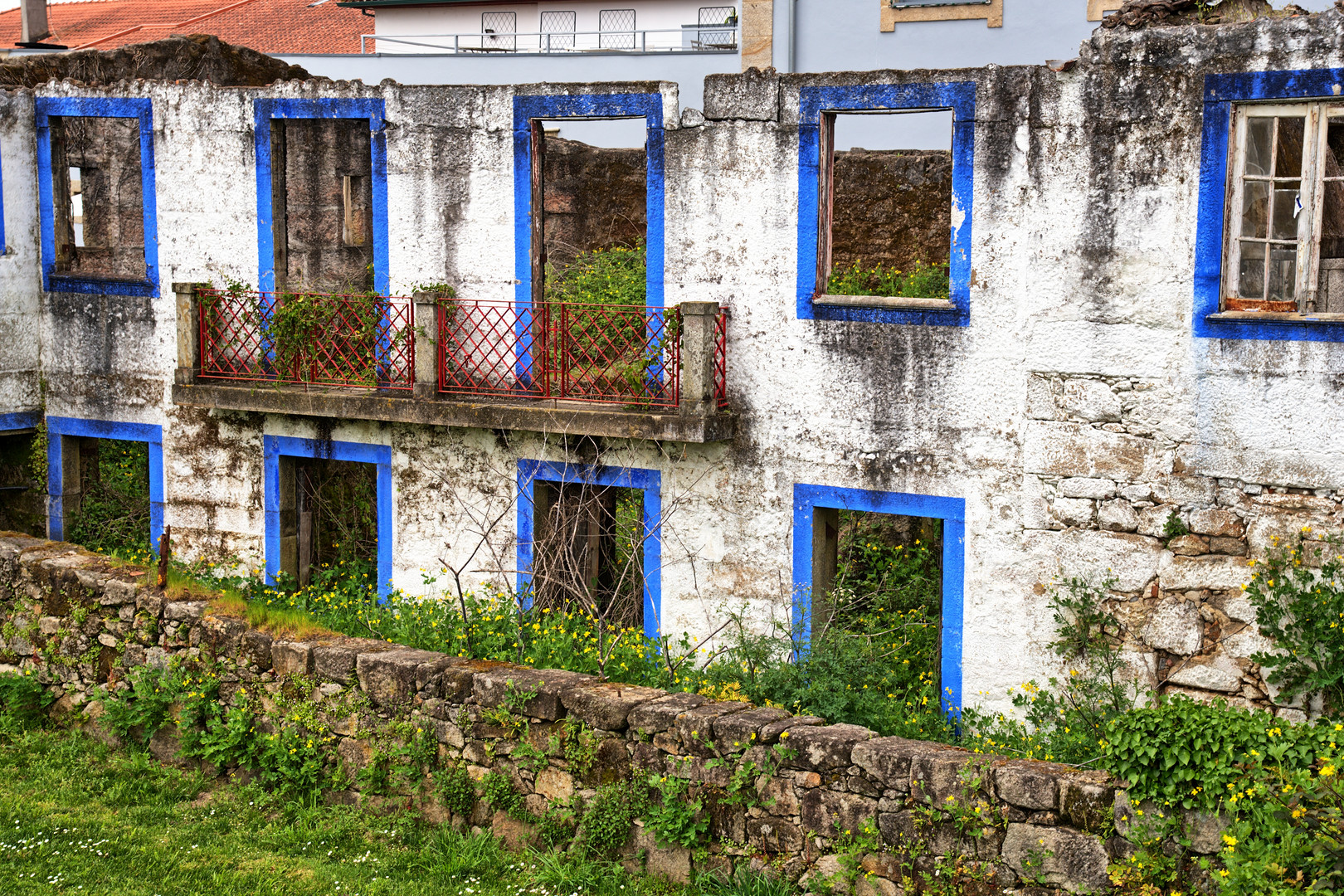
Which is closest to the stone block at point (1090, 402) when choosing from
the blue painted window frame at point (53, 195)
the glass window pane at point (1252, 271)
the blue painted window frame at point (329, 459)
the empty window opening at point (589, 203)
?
the glass window pane at point (1252, 271)

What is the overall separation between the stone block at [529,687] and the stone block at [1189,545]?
13.1ft

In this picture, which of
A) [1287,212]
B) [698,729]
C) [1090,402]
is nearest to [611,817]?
[698,729]

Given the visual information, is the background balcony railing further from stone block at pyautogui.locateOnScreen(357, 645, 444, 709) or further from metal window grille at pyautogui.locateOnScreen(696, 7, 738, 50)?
stone block at pyautogui.locateOnScreen(357, 645, 444, 709)

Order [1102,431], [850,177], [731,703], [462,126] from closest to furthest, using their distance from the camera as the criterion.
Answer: [731,703] < [1102,431] < [462,126] < [850,177]

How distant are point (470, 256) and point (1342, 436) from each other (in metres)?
6.70

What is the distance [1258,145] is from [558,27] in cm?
2045

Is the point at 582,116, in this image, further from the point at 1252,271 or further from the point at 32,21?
the point at 32,21

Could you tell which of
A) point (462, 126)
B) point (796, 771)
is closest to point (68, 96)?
point (462, 126)

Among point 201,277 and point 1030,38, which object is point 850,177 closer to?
point 1030,38

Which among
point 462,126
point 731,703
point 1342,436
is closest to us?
point 731,703

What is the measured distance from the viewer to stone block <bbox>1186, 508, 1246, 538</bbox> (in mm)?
8641

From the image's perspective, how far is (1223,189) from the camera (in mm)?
8484

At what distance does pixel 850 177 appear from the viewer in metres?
15.1

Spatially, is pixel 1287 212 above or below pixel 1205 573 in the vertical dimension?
above
